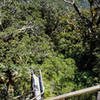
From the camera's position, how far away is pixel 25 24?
6965mm

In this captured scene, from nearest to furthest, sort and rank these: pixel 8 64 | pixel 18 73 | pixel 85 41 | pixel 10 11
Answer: pixel 8 64 < pixel 18 73 < pixel 10 11 < pixel 85 41

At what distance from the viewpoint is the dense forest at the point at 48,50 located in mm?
4625

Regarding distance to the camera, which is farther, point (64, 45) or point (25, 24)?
point (64, 45)

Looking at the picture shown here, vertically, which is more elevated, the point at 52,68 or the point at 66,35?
the point at 66,35

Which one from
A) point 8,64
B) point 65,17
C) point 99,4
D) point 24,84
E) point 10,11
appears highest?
point 65,17

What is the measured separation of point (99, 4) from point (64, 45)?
3.56 m

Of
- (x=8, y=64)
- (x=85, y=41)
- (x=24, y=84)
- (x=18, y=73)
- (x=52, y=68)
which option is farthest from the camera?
(x=85, y=41)

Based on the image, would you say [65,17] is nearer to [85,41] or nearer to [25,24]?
[85,41]

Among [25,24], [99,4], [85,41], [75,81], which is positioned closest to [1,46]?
[25,24]

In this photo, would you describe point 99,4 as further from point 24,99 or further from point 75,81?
point 24,99

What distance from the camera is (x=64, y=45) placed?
8789 mm

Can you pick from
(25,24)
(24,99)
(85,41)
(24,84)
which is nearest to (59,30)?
(85,41)

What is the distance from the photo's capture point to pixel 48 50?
25.6ft

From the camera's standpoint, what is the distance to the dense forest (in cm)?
462
